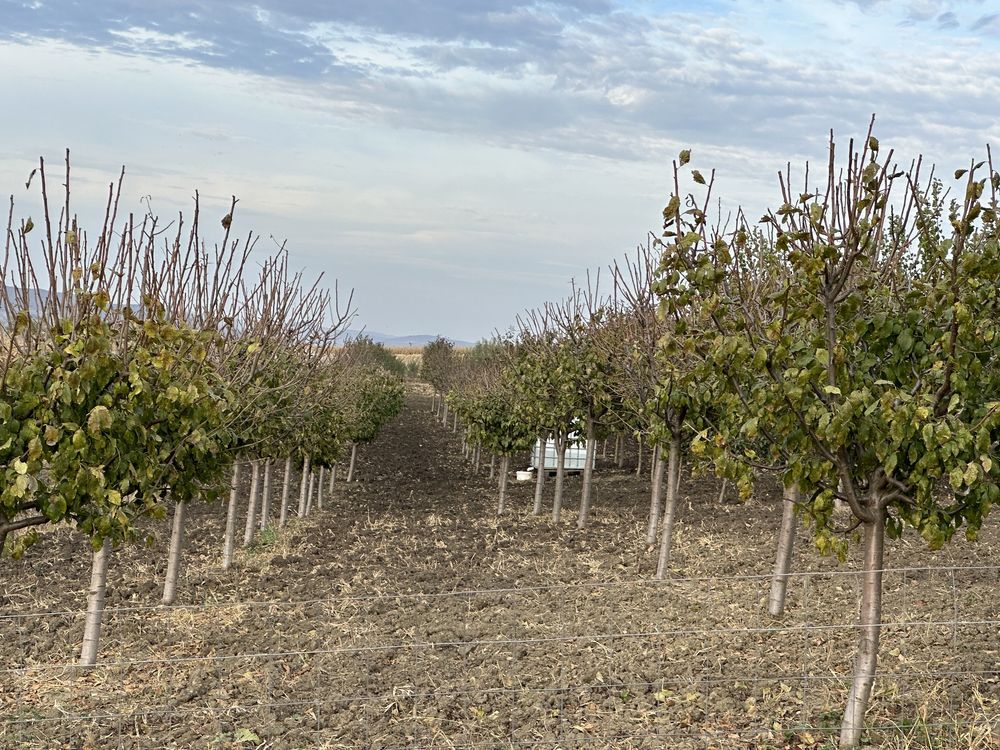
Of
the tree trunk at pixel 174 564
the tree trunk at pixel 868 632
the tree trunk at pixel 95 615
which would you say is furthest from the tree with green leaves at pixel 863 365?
the tree trunk at pixel 174 564

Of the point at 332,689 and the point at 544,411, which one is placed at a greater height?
the point at 544,411

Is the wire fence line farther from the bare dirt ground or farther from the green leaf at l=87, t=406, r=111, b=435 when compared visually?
the green leaf at l=87, t=406, r=111, b=435

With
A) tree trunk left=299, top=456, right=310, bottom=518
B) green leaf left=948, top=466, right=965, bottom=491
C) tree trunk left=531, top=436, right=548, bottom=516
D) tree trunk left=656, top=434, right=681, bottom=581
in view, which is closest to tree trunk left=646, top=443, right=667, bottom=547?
tree trunk left=656, top=434, right=681, bottom=581

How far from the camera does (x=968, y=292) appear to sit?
5.59m

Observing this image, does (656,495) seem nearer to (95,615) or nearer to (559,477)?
(559,477)

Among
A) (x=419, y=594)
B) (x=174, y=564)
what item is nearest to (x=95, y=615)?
(x=174, y=564)

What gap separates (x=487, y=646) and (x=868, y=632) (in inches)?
163

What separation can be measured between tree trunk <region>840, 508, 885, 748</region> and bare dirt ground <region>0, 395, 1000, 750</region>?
322 millimetres

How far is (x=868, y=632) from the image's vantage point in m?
6.09

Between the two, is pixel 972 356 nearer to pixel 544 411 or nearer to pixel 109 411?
pixel 109 411

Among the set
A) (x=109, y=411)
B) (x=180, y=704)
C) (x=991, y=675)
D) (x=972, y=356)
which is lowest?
(x=180, y=704)

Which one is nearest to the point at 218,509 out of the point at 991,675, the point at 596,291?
the point at 596,291

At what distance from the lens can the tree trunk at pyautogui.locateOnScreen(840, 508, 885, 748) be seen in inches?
240

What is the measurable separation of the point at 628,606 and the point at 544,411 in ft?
22.4
